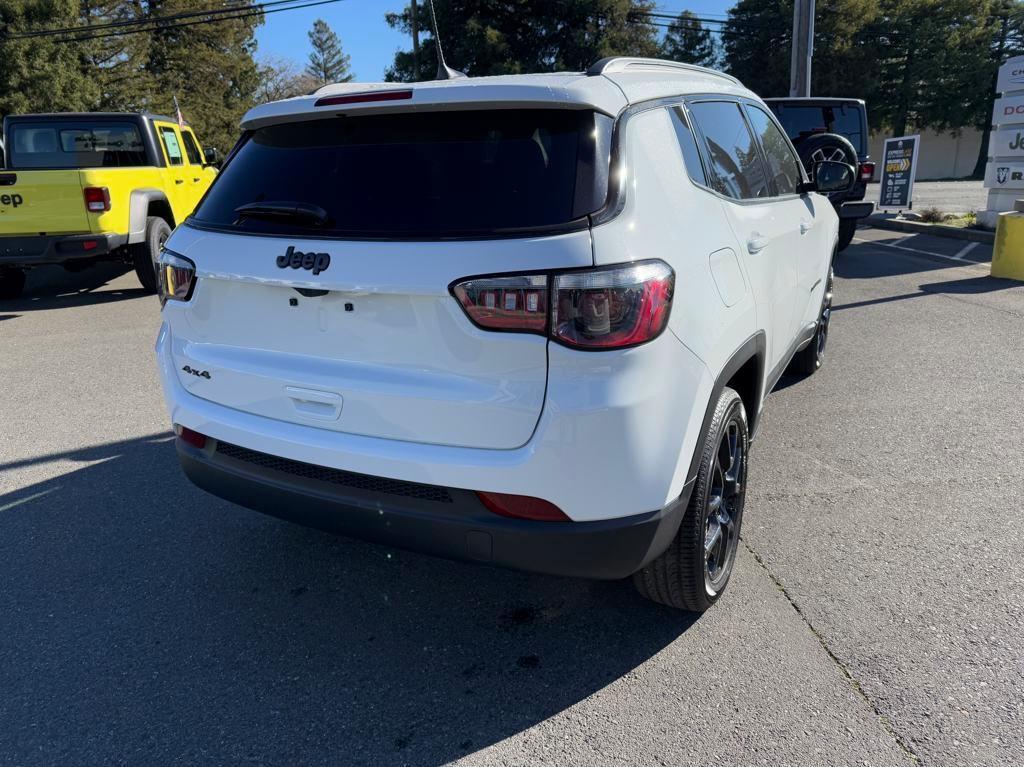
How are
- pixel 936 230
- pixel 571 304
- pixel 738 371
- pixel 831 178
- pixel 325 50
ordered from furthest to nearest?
1. pixel 325 50
2. pixel 936 230
3. pixel 831 178
4. pixel 738 371
5. pixel 571 304

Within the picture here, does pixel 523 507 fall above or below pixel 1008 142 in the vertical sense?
below

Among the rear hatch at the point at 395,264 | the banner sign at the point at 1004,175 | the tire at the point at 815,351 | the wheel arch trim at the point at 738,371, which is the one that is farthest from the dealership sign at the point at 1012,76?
the rear hatch at the point at 395,264

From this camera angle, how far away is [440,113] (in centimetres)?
236

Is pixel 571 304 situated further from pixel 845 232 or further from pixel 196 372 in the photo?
pixel 845 232

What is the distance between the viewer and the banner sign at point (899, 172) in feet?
51.0

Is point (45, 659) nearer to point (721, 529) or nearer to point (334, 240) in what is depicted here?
point (334, 240)

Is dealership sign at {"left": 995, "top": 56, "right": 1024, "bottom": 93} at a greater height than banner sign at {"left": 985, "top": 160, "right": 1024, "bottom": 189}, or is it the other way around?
dealership sign at {"left": 995, "top": 56, "right": 1024, "bottom": 93}

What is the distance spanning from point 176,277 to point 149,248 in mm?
7170

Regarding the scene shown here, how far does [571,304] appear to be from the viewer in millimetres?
2045

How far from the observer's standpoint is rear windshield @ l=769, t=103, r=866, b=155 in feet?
34.8

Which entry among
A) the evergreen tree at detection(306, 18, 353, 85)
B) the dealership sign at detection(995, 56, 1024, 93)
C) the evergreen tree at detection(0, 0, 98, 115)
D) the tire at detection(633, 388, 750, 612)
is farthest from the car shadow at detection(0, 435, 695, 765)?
the evergreen tree at detection(306, 18, 353, 85)

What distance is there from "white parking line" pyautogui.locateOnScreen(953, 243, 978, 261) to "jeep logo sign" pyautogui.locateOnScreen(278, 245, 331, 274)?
1091cm

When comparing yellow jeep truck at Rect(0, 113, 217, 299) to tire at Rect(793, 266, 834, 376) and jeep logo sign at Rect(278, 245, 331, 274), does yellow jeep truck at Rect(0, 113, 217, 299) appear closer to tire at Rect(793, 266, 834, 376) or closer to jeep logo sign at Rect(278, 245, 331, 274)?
tire at Rect(793, 266, 834, 376)

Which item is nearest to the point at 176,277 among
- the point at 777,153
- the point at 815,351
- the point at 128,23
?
the point at 777,153
